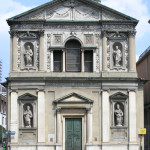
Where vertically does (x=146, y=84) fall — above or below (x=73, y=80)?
above

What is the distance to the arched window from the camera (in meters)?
32.3

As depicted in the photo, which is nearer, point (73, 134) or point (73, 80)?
point (73, 134)

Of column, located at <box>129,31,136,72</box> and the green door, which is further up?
column, located at <box>129,31,136,72</box>

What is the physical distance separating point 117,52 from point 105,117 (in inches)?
194

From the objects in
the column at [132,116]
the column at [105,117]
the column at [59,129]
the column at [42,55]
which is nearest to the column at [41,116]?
the column at [59,129]

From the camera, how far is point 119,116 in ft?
103

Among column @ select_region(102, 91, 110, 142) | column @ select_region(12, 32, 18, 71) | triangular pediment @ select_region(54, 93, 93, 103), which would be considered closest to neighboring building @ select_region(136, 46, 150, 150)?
column @ select_region(102, 91, 110, 142)

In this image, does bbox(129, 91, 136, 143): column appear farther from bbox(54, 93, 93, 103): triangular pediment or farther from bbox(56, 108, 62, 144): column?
bbox(56, 108, 62, 144): column

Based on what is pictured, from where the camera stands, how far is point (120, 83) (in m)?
31.7

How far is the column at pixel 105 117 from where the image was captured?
102 feet

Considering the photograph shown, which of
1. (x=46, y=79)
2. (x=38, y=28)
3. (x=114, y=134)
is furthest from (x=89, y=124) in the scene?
(x=38, y=28)

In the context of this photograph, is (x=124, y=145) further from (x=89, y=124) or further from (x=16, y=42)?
(x=16, y=42)

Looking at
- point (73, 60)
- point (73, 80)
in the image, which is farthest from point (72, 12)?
point (73, 80)

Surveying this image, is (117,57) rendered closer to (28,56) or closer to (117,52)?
(117,52)
